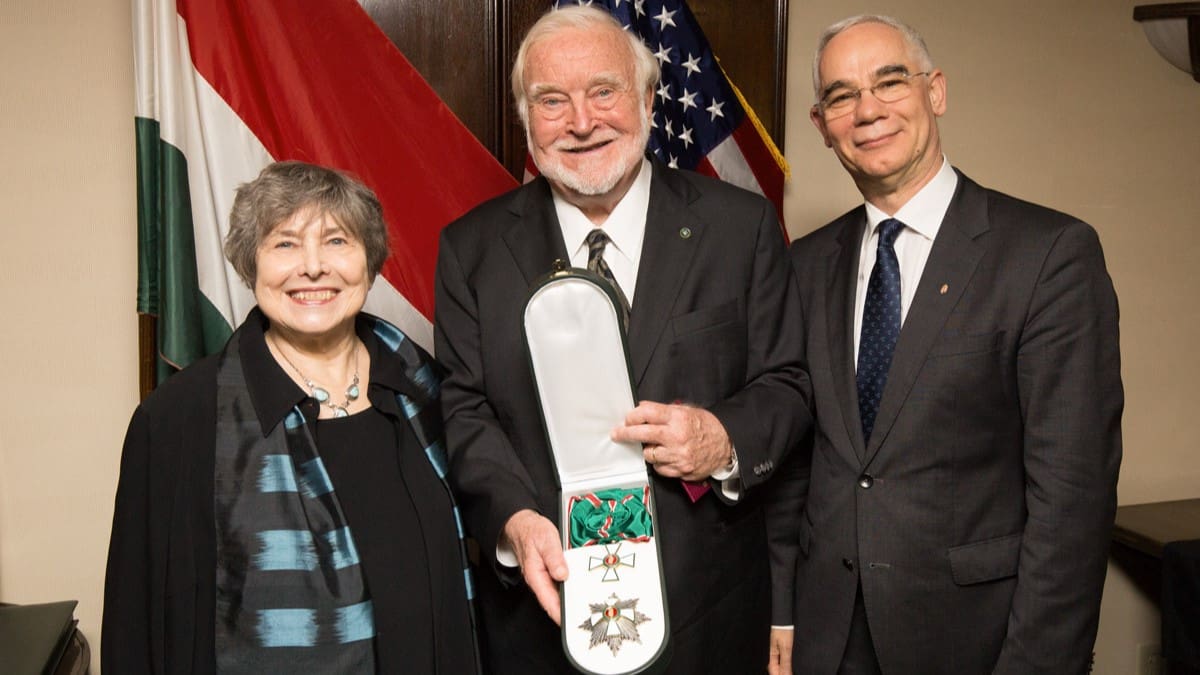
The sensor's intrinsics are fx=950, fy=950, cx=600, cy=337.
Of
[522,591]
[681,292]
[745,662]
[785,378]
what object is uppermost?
[681,292]

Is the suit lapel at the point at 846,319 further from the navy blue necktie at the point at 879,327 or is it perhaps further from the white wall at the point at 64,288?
the white wall at the point at 64,288

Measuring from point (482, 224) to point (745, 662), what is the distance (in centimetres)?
99

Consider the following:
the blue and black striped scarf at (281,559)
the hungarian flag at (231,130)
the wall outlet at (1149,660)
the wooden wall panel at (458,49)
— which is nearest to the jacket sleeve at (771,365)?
the blue and black striped scarf at (281,559)

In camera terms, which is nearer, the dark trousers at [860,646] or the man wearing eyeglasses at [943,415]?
the man wearing eyeglasses at [943,415]

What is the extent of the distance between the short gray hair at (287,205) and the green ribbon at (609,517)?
23.2 inches

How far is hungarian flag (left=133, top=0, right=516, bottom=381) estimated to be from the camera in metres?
2.16

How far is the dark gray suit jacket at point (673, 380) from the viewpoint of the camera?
1688 millimetres

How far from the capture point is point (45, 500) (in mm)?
2316

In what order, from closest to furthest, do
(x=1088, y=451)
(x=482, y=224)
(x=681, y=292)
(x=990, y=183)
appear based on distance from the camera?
1. (x=1088, y=451)
2. (x=681, y=292)
3. (x=482, y=224)
4. (x=990, y=183)

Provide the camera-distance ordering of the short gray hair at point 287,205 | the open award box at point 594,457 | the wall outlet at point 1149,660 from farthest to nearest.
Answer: the wall outlet at point 1149,660 < the short gray hair at point 287,205 < the open award box at point 594,457

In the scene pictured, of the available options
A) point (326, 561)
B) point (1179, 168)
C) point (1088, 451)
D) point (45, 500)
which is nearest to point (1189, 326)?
point (1179, 168)

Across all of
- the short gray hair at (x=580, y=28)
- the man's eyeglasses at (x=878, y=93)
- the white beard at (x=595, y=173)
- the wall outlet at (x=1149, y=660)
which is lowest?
the wall outlet at (x=1149, y=660)

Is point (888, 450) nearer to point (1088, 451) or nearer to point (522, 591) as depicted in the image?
point (1088, 451)

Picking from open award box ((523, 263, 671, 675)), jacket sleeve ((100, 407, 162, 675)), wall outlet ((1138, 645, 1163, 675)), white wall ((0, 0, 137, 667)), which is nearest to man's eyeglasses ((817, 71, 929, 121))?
open award box ((523, 263, 671, 675))
